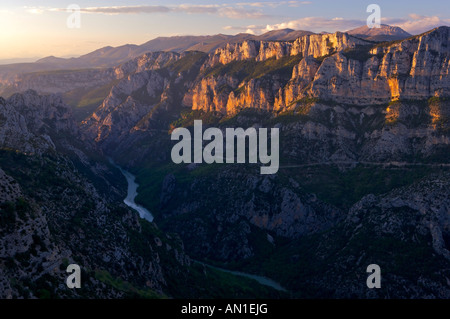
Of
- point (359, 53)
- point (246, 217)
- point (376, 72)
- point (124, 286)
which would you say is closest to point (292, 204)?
point (246, 217)

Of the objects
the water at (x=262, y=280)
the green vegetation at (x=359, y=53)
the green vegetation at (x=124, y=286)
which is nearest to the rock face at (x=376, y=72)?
the green vegetation at (x=359, y=53)

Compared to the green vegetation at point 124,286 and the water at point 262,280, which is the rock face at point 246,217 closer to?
the water at point 262,280

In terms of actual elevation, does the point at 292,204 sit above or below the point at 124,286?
below

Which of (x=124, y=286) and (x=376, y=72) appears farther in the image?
(x=376, y=72)

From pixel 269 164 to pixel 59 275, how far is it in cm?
11064

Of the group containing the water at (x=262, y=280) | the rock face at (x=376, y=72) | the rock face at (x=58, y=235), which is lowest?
the water at (x=262, y=280)

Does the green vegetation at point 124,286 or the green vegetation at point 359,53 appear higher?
the green vegetation at point 359,53

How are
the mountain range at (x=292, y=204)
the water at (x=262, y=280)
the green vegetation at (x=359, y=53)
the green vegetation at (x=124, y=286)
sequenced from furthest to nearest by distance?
the green vegetation at (x=359, y=53) → the water at (x=262, y=280) → the mountain range at (x=292, y=204) → the green vegetation at (x=124, y=286)

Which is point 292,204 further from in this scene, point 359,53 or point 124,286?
point 124,286

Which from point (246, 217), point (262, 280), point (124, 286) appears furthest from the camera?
point (246, 217)

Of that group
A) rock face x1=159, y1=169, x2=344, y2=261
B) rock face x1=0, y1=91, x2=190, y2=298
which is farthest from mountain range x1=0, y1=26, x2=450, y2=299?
rock face x1=159, y1=169, x2=344, y2=261

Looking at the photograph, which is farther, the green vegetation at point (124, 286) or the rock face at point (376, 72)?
the rock face at point (376, 72)

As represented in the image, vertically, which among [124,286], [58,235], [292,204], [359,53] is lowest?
[292,204]
